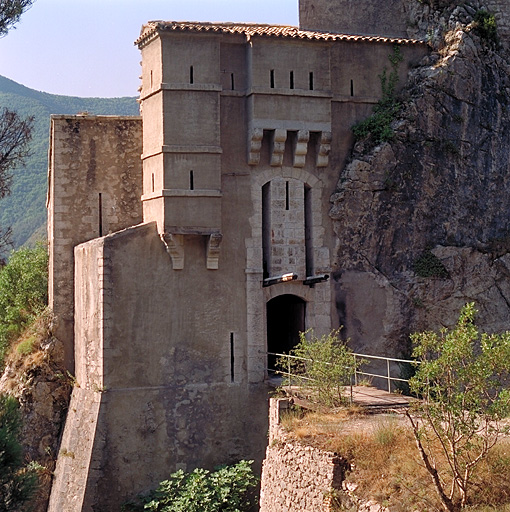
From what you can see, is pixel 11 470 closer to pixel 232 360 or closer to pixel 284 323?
pixel 232 360

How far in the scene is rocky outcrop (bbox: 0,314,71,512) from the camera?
20.8 metres

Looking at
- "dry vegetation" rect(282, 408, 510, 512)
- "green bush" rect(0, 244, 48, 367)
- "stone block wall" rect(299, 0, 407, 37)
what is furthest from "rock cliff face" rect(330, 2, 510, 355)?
"green bush" rect(0, 244, 48, 367)

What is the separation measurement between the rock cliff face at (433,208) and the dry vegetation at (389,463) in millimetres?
5374


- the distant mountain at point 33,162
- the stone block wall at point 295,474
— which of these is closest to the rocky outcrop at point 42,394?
the stone block wall at point 295,474

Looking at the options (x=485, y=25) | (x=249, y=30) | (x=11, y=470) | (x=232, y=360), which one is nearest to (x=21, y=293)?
(x=232, y=360)

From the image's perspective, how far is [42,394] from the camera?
68.8 feet

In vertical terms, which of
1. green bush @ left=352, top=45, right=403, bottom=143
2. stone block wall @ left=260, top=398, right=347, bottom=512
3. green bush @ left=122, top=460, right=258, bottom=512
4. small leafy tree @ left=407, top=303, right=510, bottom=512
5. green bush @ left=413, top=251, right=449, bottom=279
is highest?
green bush @ left=352, top=45, right=403, bottom=143

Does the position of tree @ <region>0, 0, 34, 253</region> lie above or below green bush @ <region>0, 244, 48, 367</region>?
above

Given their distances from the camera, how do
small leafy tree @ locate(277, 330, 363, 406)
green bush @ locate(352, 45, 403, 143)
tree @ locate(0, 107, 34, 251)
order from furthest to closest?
green bush @ locate(352, 45, 403, 143) < tree @ locate(0, 107, 34, 251) < small leafy tree @ locate(277, 330, 363, 406)

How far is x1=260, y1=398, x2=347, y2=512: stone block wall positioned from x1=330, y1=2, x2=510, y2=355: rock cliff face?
4.82 m

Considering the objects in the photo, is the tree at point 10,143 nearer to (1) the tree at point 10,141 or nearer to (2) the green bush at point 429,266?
(1) the tree at point 10,141

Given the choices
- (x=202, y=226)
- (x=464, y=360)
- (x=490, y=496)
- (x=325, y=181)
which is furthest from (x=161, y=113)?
(x=490, y=496)

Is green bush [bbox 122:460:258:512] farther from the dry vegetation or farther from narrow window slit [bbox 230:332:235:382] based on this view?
the dry vegetation

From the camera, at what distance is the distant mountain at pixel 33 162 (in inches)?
2341
